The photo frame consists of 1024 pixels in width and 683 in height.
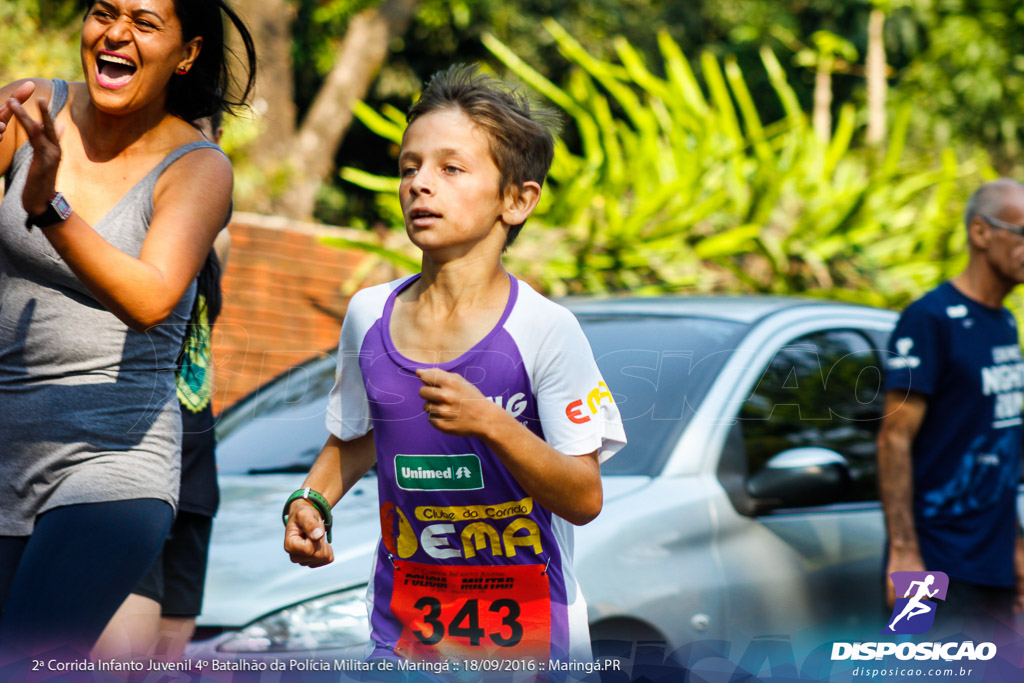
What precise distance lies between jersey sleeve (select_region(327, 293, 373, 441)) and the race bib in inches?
12.1

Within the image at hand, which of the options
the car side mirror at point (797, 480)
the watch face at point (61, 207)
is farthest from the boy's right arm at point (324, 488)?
the car side mirror at point (797, 480)

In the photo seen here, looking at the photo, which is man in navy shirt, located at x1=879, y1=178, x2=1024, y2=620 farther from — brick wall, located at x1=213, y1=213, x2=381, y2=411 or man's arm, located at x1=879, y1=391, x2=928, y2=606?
brick wall, located at x1=213, y1=213, x2=381, y2=411

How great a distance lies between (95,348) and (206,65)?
0.63m

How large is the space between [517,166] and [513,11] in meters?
16.0

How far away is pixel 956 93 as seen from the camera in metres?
19.6

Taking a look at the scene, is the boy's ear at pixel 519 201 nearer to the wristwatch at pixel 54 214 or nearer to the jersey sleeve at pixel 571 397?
the jersey sleeve at pixel 571 397

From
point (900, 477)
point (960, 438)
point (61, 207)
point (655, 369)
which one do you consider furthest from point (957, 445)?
point (61, 207)

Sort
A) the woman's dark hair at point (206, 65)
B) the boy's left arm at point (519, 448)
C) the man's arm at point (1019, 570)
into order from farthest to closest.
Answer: the man's arm at point (1019, 570), the woman's dark hair at point (206, 65), the boy's left arm at point (519, 448)

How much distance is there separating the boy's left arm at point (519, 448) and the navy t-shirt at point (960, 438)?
1.97m

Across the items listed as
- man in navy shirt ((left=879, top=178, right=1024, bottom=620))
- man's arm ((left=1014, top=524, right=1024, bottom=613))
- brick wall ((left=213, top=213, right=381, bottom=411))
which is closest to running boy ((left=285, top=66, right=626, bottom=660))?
man in navy shirt ((left=879, top=178, right=1024, bottom=620))

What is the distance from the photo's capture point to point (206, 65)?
2.26 m

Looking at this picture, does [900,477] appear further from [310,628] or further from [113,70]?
[113,70]

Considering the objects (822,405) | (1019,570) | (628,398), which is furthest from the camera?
(822,405)

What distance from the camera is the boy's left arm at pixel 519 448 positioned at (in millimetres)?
1668
